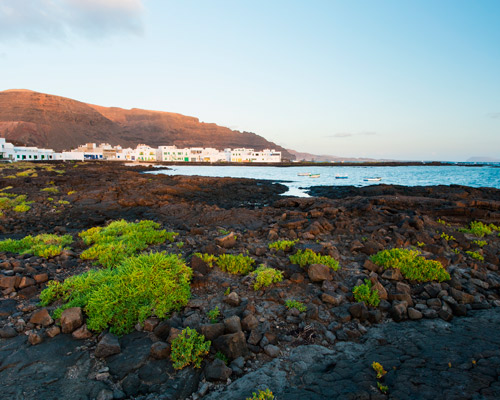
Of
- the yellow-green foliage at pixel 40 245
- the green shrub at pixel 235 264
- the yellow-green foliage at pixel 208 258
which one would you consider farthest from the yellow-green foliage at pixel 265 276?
the yellow-green foliage at pixel 40 245

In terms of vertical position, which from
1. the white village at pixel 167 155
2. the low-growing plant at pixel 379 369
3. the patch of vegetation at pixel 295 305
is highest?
the white village at pixel 167 155

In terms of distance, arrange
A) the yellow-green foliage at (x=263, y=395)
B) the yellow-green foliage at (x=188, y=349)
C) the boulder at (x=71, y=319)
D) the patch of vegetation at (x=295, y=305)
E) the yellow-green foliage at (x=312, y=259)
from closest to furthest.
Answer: the yellow-green foliage at (x=263, y=395), the yellow-green foliage at (x=188, y=349), the boulder at (x=71, y=319), the patch of vegetation at (x=295, y=305), the yellow-green foliage at (x=312, y=259)

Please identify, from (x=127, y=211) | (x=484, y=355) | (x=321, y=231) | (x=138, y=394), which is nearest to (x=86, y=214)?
(x=127, y=211)

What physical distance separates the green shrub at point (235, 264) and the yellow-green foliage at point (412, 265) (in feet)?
10.8

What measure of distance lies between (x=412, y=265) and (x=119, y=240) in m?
8.48

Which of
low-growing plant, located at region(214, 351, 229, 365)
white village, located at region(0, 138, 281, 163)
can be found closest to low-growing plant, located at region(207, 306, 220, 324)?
low-growing plant, located at region(214, 351, 229, 365)

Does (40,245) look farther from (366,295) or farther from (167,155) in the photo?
(167,155)

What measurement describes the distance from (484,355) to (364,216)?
10230 millimetres

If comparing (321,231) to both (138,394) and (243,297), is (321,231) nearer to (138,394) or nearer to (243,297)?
(243,297)

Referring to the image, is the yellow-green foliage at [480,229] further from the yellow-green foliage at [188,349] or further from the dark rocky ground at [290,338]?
the yellow-green foliage at [188,349]

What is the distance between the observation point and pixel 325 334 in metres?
4.92

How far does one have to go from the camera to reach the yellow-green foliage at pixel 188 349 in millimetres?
4082

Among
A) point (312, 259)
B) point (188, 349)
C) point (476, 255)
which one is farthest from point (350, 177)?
point (188, 349)

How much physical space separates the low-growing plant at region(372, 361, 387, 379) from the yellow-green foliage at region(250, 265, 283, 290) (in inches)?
110
